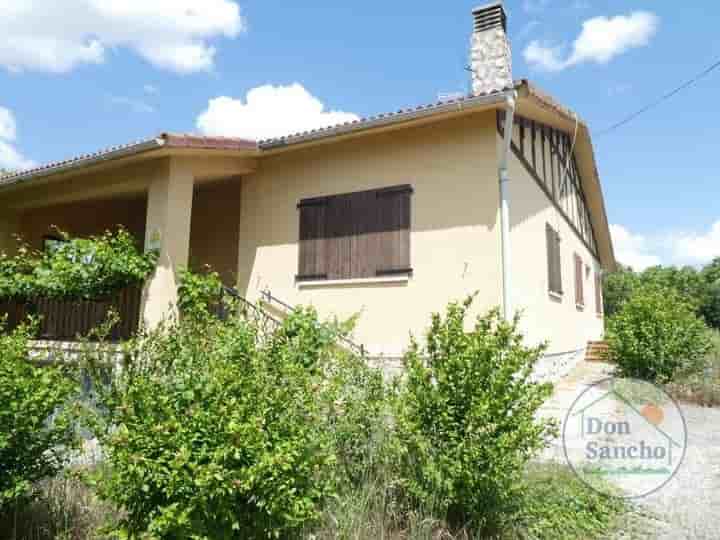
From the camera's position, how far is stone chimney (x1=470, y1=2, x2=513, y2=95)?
28.6 feet

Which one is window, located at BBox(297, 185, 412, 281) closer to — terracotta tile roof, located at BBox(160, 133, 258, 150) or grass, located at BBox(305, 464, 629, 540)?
terracotta tile roof, located at BBox(160, 133, 258, 150)

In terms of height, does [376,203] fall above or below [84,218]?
below

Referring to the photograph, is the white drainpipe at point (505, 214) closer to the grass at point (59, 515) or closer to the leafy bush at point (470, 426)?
the leafy bush at point (470, 426)

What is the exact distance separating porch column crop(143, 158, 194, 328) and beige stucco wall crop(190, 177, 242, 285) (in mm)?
2474

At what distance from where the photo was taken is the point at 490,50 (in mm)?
8797

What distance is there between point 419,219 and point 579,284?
27.3 ft

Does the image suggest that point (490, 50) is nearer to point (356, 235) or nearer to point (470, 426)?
point (356, 235)

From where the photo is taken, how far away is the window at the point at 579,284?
13.4 meters

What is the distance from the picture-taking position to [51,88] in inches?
418

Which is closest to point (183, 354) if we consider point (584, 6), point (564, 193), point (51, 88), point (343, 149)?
point (343, 149)

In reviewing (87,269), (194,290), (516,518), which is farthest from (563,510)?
(87,269)

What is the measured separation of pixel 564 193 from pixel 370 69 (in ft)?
21.2

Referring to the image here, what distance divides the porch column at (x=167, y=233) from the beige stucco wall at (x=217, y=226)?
247cm

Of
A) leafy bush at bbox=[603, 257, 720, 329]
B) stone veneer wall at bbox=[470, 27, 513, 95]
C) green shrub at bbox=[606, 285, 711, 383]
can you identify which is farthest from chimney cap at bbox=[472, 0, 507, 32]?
leafy bush at bbox=[603, 257, 720, 329]
